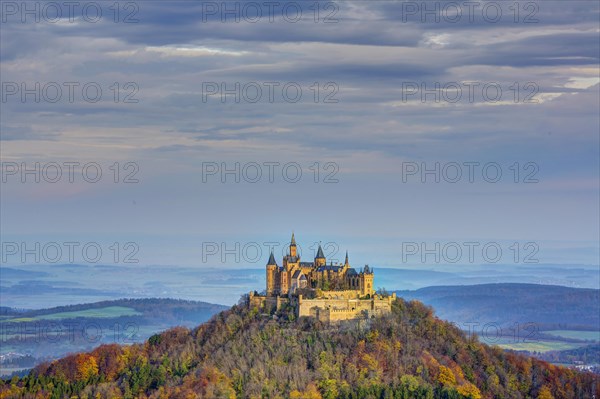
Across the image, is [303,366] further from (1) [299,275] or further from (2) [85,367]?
(2) [85,367]

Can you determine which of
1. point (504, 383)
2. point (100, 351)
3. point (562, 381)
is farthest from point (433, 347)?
point (100, 351)

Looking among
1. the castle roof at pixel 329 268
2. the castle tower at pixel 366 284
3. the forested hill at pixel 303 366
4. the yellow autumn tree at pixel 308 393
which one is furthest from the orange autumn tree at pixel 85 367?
the castle tower at pixel 366 284

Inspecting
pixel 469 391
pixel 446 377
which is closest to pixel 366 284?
pixel 446 377

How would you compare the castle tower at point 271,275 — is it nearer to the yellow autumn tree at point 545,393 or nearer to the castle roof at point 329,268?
the castle roof at point 329,268

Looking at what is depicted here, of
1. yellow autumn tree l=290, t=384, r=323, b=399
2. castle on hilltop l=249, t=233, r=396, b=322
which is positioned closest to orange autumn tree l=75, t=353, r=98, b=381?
castle on hilltop l=249, t=233, r=396, b=322

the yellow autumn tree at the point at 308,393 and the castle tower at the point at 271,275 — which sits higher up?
the castle tower at the point at 271,275

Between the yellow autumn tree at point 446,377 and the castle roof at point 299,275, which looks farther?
the castle roof at point 299,275

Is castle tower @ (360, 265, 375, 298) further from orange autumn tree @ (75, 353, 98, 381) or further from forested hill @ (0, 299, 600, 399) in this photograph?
orange autumn tree @ (75, 353, 98, 381)
